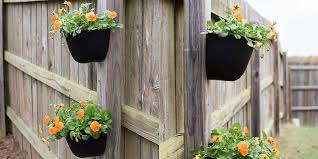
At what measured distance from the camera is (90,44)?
95.6 inches

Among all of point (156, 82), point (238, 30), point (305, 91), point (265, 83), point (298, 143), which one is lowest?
point (298, 143)

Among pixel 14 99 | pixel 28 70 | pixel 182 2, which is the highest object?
pixel 182 2

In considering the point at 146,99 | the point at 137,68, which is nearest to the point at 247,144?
the point at 146,99

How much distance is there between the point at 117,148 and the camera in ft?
8.23

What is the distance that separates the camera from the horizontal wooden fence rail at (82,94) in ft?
7.44

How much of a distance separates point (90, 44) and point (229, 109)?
1.58 m

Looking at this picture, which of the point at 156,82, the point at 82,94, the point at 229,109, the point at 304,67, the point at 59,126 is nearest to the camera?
the point at 156,82

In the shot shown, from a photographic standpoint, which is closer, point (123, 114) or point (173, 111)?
point (173, 111)

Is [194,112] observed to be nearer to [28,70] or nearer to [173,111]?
[173,111]

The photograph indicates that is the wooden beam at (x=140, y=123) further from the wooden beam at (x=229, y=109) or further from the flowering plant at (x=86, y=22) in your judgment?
the flowering plant at (x=86, y=22)

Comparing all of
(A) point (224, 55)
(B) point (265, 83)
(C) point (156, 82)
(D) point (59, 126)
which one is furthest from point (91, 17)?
(B) point (265, 83)

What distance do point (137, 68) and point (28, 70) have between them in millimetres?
2885

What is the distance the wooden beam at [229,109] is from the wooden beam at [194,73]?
0.17 m

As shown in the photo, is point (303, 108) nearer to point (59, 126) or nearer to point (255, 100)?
point (255, 100)
